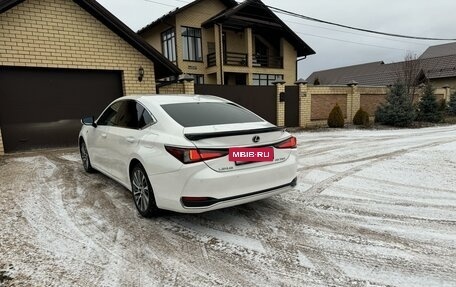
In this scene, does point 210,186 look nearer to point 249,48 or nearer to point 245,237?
point 245,237

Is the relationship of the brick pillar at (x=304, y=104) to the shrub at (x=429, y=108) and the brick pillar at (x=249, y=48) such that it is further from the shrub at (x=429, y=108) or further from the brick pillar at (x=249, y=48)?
the brick pillar at (x=249, y=48)

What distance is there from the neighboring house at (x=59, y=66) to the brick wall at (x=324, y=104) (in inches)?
315

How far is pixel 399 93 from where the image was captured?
15.5 metres

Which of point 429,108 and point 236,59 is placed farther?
point 236,59

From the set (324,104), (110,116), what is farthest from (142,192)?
(324,104)

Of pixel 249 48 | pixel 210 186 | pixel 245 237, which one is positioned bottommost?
pixel 245 237

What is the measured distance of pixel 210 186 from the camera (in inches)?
127

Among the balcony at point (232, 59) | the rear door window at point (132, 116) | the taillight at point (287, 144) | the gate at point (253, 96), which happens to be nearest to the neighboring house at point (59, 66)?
the gate at point (253, 96)

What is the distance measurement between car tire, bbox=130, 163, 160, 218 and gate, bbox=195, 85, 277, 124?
320 inches

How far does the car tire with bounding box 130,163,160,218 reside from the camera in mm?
3730

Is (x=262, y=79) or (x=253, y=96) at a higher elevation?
(x=262, y=79)

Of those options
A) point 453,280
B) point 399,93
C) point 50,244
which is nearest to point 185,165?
point 50,244

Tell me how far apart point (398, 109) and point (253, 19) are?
38.9ft

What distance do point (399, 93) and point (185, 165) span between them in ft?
50.4
